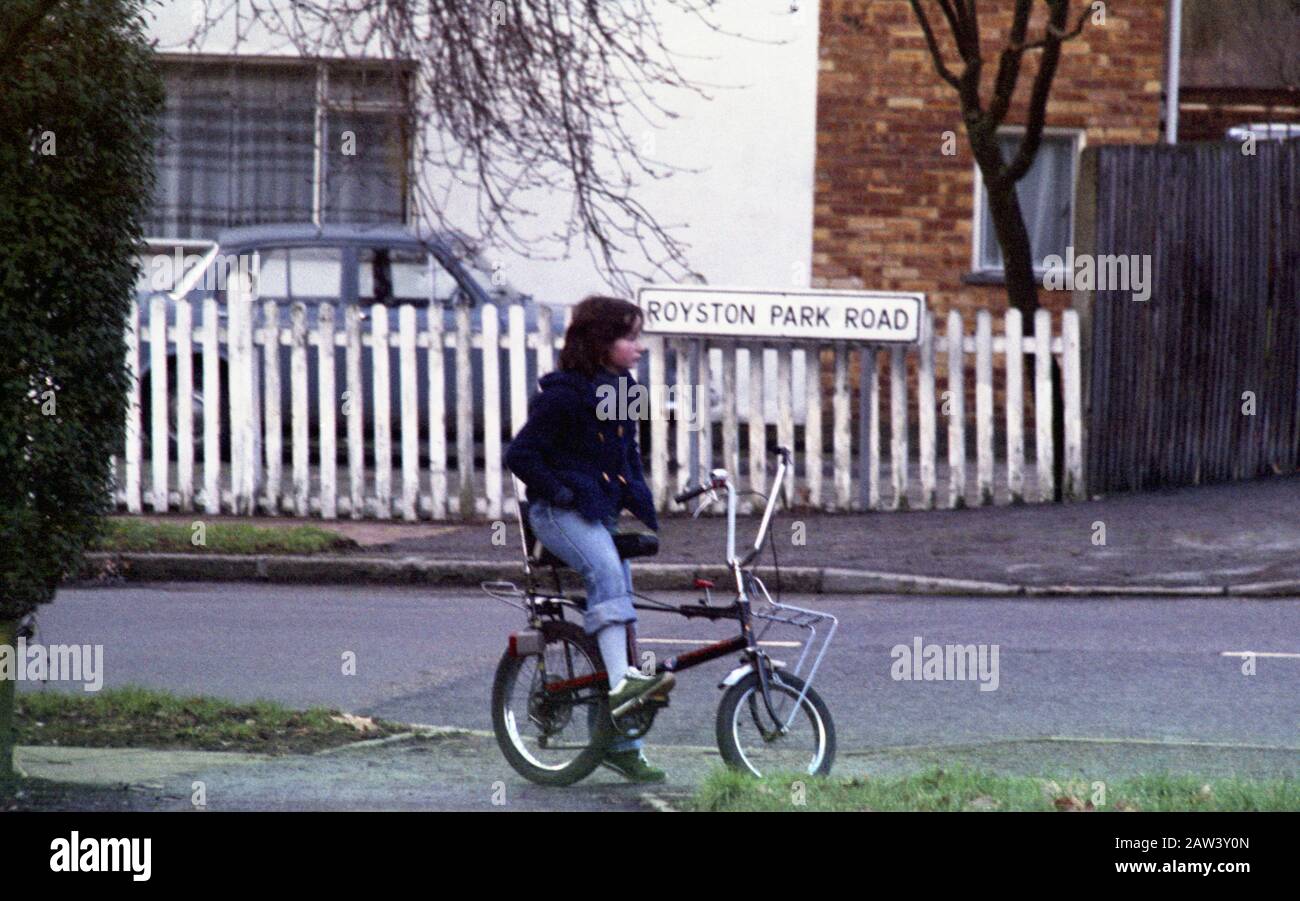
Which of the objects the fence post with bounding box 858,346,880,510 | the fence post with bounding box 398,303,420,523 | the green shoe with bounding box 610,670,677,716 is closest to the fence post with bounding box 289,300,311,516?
the fence post with bounding box 398,303,420,523

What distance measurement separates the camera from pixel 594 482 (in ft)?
22.4

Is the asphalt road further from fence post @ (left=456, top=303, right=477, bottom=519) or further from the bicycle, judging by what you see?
fence post @ (left=456, top=303, right=477, bottom=519)

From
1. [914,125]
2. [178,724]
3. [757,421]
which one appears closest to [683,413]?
[757,421]

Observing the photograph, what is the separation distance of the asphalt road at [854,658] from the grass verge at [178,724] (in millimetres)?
431

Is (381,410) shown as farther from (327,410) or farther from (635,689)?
(635,689)

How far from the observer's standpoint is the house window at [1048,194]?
61.2 ft

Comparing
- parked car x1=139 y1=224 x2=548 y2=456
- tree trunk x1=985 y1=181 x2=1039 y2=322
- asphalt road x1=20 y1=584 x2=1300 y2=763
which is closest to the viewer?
asphalt road x1=20 y1=584 x2=1300 y2=763

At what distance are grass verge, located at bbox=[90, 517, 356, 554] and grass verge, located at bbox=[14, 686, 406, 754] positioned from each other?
4346 mm

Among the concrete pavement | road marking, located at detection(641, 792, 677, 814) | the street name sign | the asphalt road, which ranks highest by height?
the street name sign

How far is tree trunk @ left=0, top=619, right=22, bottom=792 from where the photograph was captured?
21.6ft

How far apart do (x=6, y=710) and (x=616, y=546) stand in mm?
2133

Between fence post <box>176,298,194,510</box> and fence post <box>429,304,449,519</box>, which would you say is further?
fence post <box>176,298,194,510</box>

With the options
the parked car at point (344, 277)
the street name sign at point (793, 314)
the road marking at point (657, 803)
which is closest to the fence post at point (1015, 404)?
the street name sign at point (793, 314)
